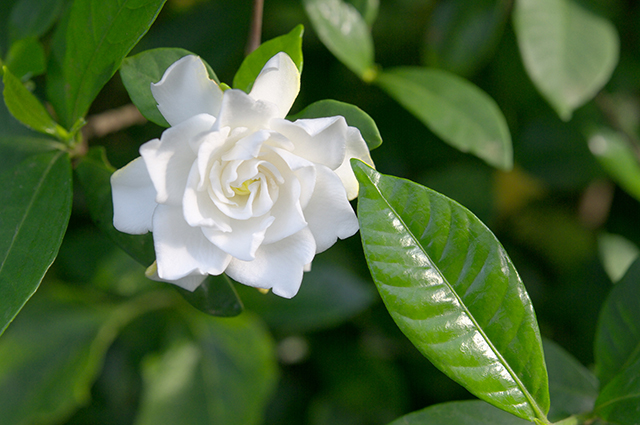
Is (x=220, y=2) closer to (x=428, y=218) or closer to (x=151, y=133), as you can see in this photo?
(x=151, y=133)

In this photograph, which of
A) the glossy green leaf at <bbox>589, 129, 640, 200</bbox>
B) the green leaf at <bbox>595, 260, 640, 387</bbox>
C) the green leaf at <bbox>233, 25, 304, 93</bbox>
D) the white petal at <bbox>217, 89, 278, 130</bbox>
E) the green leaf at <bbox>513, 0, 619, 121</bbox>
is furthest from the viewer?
the glossy green leaf at <bbox>589, 129, 640, 200</bbox>

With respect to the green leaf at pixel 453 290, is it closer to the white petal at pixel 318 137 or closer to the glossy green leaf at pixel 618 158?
the white petal at pixel 318 137

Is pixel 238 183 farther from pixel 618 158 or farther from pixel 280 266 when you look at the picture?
pixel 618 158

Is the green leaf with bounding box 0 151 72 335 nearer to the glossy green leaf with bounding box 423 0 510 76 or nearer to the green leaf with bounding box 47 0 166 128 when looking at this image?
the green leaf with bounding box 47 0 166 128

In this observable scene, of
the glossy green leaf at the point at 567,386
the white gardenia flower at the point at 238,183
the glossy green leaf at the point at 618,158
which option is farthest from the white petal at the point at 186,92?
the glossy green leaf at the point at 618,158

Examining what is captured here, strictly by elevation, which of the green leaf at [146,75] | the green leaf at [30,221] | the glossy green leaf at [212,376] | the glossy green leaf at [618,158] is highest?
the green leaf at [146,75]

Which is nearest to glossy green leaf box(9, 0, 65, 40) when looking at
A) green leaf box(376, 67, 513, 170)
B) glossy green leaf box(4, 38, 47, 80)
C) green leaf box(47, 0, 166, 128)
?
glossy green leaf box(4, 38, 47, 80)
